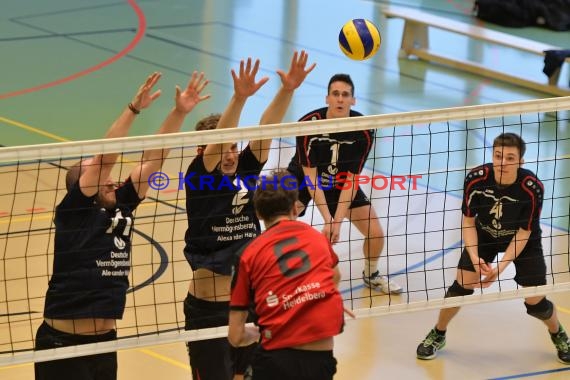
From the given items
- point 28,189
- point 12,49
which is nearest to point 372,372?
point 28,189

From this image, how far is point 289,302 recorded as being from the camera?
4.92 metres

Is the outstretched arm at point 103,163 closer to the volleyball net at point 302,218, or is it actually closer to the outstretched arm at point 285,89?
the volleyball net at point 302,218

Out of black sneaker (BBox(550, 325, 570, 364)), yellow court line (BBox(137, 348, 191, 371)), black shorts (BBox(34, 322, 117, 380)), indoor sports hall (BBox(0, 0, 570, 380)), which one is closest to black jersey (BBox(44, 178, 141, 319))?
black shorts (BBox(34, 322, 117, 380))

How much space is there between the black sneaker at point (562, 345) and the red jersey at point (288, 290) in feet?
10.6

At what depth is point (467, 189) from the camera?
7.40m

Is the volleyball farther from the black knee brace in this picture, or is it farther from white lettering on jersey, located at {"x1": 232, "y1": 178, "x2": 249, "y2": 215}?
white lettering on jersey, located at {"x1": 232, "y1": 178, "x2": 249, "y2": 215}

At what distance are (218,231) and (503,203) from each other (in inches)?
87.9

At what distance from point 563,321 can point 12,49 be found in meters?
9.32

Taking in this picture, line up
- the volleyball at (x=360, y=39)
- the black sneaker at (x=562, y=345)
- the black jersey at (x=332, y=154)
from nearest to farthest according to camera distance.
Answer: the black sneaker at (x=562, y=345), the black jersey at (x=332, y=154), the volleyball at (x=360, y=39)

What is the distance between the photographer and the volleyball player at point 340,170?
808 centimetres

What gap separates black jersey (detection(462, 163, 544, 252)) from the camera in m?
7.27

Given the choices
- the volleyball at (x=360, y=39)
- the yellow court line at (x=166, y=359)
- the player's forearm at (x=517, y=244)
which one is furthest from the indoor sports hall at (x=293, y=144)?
the volleyball at (x=360, y=39)

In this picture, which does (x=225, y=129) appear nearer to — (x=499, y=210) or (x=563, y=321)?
(x=499, y=210)
